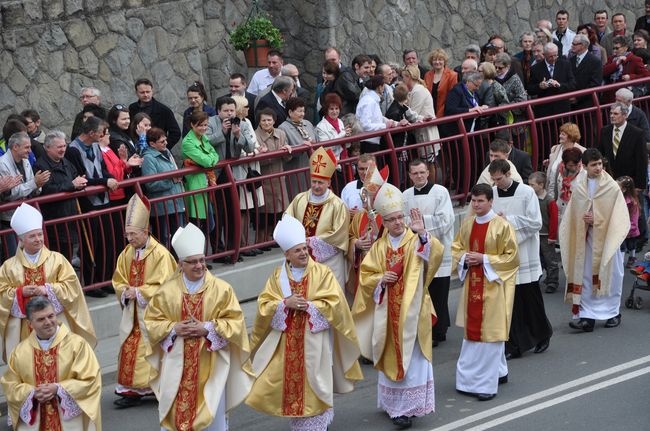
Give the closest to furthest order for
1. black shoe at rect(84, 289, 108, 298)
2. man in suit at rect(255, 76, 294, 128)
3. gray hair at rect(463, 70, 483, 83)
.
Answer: black shoe at rect(84, 289, 108, 298) → man in suit at rect(255, 76, 294, 128) → gray hair at rect(463, 70, 483, 83)

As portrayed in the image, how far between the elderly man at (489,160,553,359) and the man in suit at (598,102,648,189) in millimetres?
3296

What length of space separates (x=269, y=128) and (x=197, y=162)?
110cm

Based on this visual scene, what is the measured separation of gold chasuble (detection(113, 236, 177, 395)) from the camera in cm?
1177

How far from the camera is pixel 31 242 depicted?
11422mm

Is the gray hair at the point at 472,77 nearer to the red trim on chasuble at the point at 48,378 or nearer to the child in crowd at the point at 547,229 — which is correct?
the child in crowd at the point at 547,229

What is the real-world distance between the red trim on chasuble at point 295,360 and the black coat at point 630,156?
20.4ft

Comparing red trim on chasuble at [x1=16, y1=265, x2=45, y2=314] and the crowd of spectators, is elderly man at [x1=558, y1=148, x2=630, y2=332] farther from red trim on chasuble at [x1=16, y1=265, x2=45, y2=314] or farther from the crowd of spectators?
red trim on chasuble at [x1=16, y1=265, x2=45, y2=314]

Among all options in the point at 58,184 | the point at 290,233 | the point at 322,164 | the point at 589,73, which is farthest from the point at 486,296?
the point at 589,73

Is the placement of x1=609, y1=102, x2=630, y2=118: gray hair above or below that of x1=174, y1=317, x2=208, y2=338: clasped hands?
above

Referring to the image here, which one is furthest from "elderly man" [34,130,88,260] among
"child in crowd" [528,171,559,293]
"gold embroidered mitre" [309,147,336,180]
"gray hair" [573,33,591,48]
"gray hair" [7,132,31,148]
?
"gray hair" [573,33,591,48]

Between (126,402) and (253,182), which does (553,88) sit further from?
(126,402)

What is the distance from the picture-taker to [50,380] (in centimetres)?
966

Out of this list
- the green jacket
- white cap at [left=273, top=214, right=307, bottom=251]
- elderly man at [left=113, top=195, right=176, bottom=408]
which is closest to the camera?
white cap at [left=273, top=214, right=307, bottom=251]

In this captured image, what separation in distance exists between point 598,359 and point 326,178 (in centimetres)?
283
